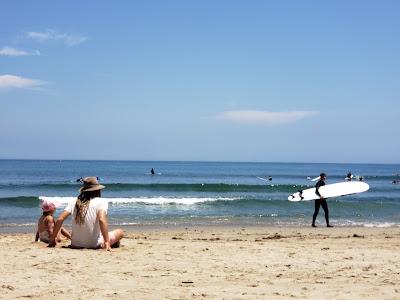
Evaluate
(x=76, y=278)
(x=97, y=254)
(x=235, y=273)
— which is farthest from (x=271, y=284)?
(x=97, y=254)

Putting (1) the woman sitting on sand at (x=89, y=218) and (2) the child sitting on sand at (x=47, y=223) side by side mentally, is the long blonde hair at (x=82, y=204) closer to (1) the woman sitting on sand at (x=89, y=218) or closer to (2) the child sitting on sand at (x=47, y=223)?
(1) the woman sitting on sand at (x=89, y=218)

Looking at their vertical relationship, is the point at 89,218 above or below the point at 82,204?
below

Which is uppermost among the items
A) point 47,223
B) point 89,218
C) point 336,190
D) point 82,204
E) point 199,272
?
point 82,204

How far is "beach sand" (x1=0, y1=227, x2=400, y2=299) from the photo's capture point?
17.9 feet

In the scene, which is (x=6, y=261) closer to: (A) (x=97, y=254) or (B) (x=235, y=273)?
(A) (x=97, y=254)

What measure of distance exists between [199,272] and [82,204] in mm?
2221

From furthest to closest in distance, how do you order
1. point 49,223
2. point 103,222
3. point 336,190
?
point 336,190 → point 49,223 → point 103,222

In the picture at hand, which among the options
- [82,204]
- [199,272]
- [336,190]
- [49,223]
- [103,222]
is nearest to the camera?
[199,272]

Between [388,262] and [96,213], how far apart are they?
14.3 ft

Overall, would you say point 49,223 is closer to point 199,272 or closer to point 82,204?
point 82,204

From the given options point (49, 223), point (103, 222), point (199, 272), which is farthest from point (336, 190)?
point (199, 272)

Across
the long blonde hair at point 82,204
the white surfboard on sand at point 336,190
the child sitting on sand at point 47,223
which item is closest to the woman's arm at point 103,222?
the long blonde hair at point 82,204

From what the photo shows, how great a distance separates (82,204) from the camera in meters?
7.71

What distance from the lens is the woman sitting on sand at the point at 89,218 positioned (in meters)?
7.66
